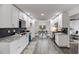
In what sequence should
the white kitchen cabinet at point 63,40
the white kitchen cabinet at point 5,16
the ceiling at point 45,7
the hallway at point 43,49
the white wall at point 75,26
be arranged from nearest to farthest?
the white kitchen cabinet at point 5,16 → the ceiling at point 45,7 → the hallway at point 43,49 → the white kitchen cabinet at point 63,40 → the white wall at point 75,26

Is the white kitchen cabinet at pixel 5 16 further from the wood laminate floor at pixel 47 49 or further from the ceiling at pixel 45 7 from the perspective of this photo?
the wood laminate floor at pixel 47 49

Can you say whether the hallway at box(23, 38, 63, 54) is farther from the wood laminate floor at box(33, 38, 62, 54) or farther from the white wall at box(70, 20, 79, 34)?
the white wall at box(70, 20, 79, 34)

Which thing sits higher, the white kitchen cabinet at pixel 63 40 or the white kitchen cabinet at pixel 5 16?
the white kitchen cabinet at pixel 5 16

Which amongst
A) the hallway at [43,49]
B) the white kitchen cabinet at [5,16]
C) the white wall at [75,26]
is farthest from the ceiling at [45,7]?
the white wall at [75,26]

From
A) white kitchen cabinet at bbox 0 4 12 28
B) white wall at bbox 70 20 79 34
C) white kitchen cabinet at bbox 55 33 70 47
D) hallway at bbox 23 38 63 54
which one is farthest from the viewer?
white wall at bbox 70 20 79 34

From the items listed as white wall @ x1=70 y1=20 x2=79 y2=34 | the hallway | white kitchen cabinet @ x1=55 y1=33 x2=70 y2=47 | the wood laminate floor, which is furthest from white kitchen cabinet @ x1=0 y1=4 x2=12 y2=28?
white wall @ x1=70 y1=20 x2=79 y2=34

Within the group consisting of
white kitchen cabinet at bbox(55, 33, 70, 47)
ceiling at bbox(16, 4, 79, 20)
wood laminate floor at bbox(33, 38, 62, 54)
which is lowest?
wood laminate floor at bbox(33, 38, 62, 54)

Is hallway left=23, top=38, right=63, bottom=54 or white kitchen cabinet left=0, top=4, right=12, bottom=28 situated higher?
white kitchen cabinet left=0, top=4, right=12, bottom=28

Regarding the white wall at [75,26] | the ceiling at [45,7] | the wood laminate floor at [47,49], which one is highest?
the ceiling at [45,7]

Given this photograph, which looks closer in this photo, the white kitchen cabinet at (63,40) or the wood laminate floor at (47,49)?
the wood laminate floor at (47,49)

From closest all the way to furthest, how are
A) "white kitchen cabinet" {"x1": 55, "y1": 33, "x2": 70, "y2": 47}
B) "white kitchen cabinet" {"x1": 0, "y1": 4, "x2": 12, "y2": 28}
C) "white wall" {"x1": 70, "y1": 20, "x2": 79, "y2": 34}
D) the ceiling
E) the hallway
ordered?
"white kitchen cabinet" {"x1": 0, "y1": 4, "x2": 12, "y2": 28}
the ceiling
the hallway
"white kitchen cabinet" {"x1": 55, "y1": 33, "x2": 70, "y2": 47}
"white wall" {"x1": 70, "y1": 20, "x2": 79, "y2": 34}

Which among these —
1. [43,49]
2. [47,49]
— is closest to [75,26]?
[47,49]

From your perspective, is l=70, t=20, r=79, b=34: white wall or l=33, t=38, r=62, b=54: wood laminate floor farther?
l=70, t=20, r=79, b=34: white wall
